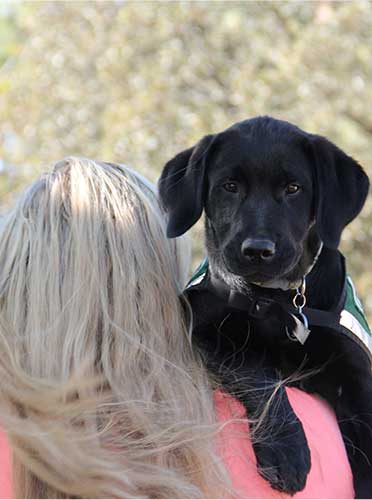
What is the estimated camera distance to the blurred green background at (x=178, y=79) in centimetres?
673

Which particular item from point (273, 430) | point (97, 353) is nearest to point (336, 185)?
point (273, 430)

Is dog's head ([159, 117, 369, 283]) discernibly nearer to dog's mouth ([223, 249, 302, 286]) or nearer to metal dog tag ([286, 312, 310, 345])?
dog's mouth ([223, 249, 302, 286])

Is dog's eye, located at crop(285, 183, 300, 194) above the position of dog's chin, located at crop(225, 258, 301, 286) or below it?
above

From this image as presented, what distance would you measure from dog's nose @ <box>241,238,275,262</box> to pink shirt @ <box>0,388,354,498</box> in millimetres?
419

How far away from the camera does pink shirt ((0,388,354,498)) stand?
1.97 metres

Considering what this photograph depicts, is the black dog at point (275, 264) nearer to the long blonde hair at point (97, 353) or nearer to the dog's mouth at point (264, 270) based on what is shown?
Answer: the dog's mouth at point (264, 270)

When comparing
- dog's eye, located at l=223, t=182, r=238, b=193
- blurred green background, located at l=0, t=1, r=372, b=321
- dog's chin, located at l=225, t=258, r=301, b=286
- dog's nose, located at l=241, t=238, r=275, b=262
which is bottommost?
blurred green background, located at l=0, t=1, r=372, b=321

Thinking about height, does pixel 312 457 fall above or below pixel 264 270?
below

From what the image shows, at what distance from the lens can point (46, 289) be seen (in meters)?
2.06

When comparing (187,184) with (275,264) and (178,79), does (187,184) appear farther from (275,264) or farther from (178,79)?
(178,79)

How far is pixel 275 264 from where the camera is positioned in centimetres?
245

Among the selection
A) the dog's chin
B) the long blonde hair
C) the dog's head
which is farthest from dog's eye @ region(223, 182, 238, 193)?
the long blonde hair

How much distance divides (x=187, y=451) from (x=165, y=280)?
0.47m

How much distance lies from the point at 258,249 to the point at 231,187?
1.12 feet
